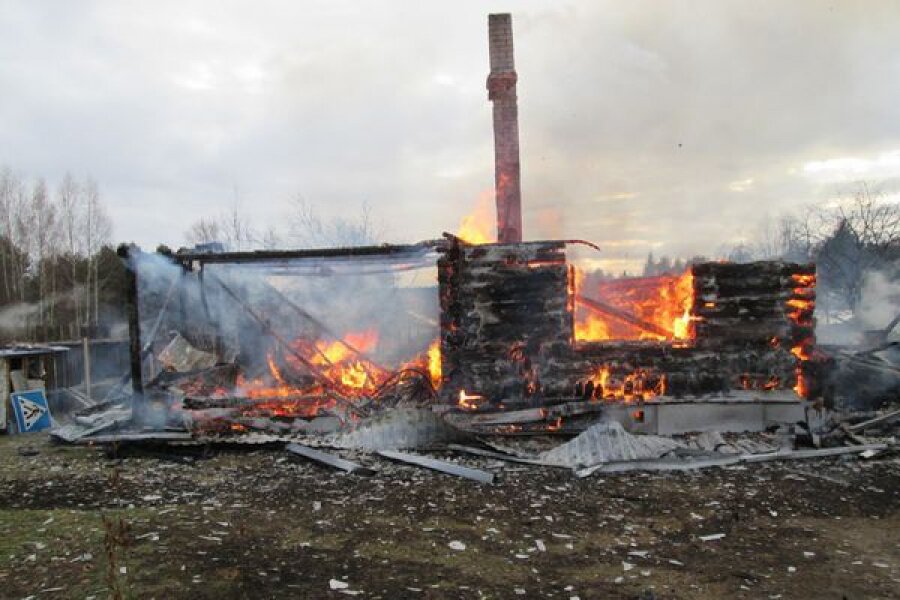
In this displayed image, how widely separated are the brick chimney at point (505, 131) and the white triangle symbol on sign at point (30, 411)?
34.4 ft

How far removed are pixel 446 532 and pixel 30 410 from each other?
10.00m

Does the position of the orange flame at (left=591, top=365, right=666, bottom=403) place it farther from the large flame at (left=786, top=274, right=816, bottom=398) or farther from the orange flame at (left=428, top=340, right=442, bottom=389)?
the orange flame at (left=428, top=340, right=442, bottom=389)

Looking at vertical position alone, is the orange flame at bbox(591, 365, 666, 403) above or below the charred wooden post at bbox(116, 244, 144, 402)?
below

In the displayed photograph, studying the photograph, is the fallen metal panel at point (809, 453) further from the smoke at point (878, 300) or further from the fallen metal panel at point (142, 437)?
the smoke at point (878, 300)

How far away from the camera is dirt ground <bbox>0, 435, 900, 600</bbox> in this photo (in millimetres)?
4418

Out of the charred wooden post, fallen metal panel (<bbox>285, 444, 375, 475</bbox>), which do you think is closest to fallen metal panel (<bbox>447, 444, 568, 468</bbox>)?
fallen metal panel (<bbox>285, 444, 375, 475</bbox>)

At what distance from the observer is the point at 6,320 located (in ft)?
93.8

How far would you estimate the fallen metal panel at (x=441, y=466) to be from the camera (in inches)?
285

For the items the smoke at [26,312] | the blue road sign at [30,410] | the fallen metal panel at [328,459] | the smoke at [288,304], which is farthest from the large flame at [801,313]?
the smoke at [26,312]

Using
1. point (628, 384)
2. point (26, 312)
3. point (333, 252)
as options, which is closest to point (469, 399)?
point (628, 384)

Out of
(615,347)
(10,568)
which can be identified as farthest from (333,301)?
(10,568)

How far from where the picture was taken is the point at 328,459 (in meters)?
8.05

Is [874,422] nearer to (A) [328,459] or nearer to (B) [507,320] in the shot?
(B) [507,320]

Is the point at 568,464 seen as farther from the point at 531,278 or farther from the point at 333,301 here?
the point at 333,301
